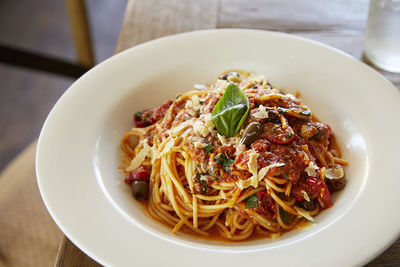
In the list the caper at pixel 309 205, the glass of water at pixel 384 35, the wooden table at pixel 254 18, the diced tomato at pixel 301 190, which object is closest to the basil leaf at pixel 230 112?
the diced tomato at pixel 301 190

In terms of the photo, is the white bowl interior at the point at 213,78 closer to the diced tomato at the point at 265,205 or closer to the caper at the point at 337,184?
the caper at the point at 337,184

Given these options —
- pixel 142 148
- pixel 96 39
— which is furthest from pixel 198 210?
pixel 96 39

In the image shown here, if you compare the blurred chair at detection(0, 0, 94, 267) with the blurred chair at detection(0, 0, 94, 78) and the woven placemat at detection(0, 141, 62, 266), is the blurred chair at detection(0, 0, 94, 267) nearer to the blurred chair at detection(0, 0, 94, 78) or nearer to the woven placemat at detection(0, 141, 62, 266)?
the woven placemat at detection(0, 141, 62, 266)

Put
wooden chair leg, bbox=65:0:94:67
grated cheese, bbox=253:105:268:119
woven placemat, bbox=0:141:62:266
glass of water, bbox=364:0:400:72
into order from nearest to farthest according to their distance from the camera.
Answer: grated cheese, bbox=253:105:268:119, glass of water, bbox=364:0:400:72, woven placemat, bbox=0:141:62:266, wooden chair leg, bbox=65:0:94:67

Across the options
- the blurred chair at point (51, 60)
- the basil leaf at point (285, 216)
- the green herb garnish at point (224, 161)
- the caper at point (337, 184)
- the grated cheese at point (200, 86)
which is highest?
the green herb garnish at point (224, 161)

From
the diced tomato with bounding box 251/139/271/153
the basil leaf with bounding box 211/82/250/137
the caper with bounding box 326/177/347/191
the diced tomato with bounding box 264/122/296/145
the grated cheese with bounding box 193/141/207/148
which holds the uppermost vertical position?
the basil leaf with bounding box 211/82/250/137

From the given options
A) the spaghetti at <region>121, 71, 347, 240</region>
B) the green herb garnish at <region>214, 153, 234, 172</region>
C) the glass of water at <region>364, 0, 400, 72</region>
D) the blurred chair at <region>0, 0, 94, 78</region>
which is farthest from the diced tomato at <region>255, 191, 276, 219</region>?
the blurred chair at <region>0, 0, 94, 78</region>

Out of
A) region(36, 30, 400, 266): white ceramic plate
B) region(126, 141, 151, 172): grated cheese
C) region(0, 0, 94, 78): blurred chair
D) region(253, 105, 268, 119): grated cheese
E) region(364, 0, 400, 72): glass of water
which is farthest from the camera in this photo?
region(0, 0, 94, 78): blurred chair
